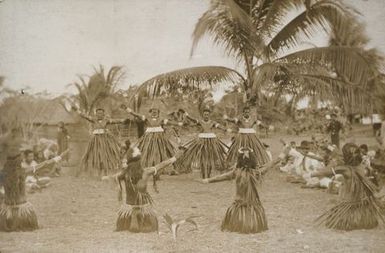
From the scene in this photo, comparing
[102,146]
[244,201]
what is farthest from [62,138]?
[244,201]

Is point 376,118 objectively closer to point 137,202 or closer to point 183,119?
point 183,119

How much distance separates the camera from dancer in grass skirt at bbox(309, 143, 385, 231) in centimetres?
508

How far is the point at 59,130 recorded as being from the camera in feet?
17.6

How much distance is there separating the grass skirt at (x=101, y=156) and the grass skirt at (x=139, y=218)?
21.6 inches

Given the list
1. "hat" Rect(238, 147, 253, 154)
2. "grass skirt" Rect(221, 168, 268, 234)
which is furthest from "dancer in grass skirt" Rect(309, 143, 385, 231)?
"hat" Rect(238, 147, 253, 154)

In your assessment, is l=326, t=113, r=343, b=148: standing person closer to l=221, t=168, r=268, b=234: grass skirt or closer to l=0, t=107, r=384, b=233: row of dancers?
l=0, t=107, r=384, b=233: row of dancers

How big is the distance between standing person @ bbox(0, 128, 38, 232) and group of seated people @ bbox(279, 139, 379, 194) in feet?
9.78

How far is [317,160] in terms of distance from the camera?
17.9 feet

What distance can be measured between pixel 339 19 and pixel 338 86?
0.78 metres

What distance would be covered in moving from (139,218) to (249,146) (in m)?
1.48

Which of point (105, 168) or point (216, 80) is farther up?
point (216, 80)

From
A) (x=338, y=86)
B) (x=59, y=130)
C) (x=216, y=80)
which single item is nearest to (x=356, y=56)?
(x=338, y=86)

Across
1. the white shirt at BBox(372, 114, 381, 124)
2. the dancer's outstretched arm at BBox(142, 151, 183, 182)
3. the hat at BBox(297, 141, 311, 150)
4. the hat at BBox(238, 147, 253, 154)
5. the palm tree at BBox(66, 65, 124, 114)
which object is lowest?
the dancer's outstretched arm at BBox(142, 151, 183, 182)

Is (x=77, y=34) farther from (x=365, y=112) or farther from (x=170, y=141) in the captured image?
(x=365, y=112)
